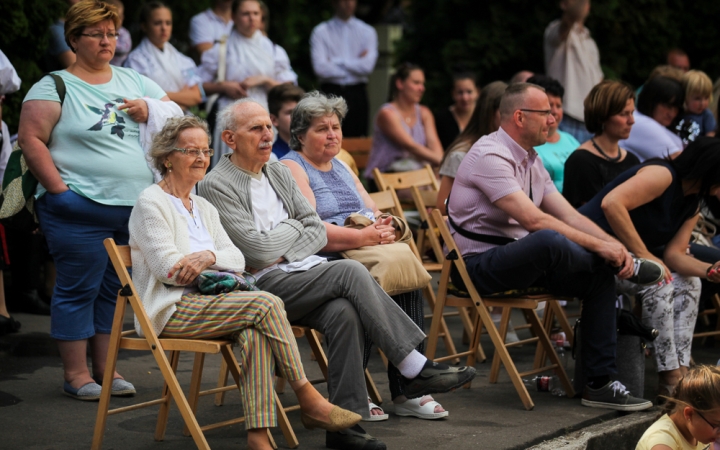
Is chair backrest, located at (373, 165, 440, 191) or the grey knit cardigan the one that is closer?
the grey knit cardigan

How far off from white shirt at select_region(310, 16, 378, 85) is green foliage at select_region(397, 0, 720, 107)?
113 centimetres

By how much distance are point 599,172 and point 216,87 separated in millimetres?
3482

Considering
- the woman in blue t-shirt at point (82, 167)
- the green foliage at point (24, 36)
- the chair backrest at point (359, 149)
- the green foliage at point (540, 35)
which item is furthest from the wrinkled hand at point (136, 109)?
the green foliage at point (540, 35)

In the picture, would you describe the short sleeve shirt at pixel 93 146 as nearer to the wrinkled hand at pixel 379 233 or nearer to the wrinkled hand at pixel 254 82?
the wrinkled hand at pixel 379 233

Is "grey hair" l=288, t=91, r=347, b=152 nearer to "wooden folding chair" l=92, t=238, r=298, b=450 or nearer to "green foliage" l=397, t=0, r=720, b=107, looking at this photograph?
"wooden folding chair" l=92, t=238, r=298, b=450

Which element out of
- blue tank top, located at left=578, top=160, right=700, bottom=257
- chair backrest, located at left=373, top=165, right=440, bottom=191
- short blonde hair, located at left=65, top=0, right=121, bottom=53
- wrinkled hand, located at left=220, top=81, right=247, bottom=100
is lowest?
chair backrest, located at left=373, top=165, right=440, bottom=191

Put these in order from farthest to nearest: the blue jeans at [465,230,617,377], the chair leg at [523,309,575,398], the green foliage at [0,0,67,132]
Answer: the green foliage at [0,0,67,132] → the chair leg at [523,309,575,398] → the blue jeans at [465,230,617,377]

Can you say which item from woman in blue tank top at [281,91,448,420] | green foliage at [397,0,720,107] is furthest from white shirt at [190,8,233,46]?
woman in blue tank top at [281,91,448,420]

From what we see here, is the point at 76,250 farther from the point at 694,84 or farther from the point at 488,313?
Answer: the point at 694,84

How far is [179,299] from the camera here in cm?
438

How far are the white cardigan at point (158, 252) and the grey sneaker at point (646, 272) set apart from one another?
2.26 m

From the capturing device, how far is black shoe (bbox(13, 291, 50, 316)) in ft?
23.8

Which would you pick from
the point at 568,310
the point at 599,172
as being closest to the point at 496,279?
the point at 599,172

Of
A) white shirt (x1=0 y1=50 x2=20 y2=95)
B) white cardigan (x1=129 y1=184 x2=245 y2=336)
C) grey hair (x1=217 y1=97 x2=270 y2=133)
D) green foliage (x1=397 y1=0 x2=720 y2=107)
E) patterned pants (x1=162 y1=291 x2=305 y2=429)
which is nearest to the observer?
patterned pants (x1=162 y1=291 x2=305 y2=429)
